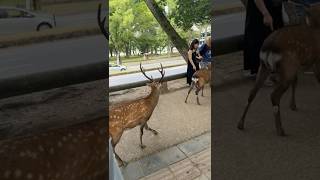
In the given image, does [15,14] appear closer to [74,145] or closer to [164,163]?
[74,145]

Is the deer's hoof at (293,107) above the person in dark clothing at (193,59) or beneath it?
beneath

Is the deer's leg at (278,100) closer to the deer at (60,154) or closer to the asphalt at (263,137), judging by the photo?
the asphalt at (263,137)

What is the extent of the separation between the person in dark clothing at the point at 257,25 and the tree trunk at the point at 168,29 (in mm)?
281

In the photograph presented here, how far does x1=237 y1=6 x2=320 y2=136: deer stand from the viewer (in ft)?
5.38

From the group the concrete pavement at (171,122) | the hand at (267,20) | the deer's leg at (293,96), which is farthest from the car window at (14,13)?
the deer's leg at (293,96)

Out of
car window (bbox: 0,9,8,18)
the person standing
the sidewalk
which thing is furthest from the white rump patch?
car window (bbox: 0,9,8,18)

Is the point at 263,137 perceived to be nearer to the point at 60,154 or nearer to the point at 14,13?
the point at 60,154

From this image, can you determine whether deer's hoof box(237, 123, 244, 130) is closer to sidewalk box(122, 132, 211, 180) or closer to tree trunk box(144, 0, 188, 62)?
sidewalk box(122, 132, 211, 180)

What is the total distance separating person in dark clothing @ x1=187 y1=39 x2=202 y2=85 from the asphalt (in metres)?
0.15

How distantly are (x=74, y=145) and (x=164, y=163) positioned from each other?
1.01ft

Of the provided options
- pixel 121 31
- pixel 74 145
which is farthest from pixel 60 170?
pixel 121 31

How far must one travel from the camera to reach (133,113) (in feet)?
4.75

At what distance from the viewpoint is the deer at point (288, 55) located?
1.64 meters

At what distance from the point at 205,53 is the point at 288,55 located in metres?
0.31
